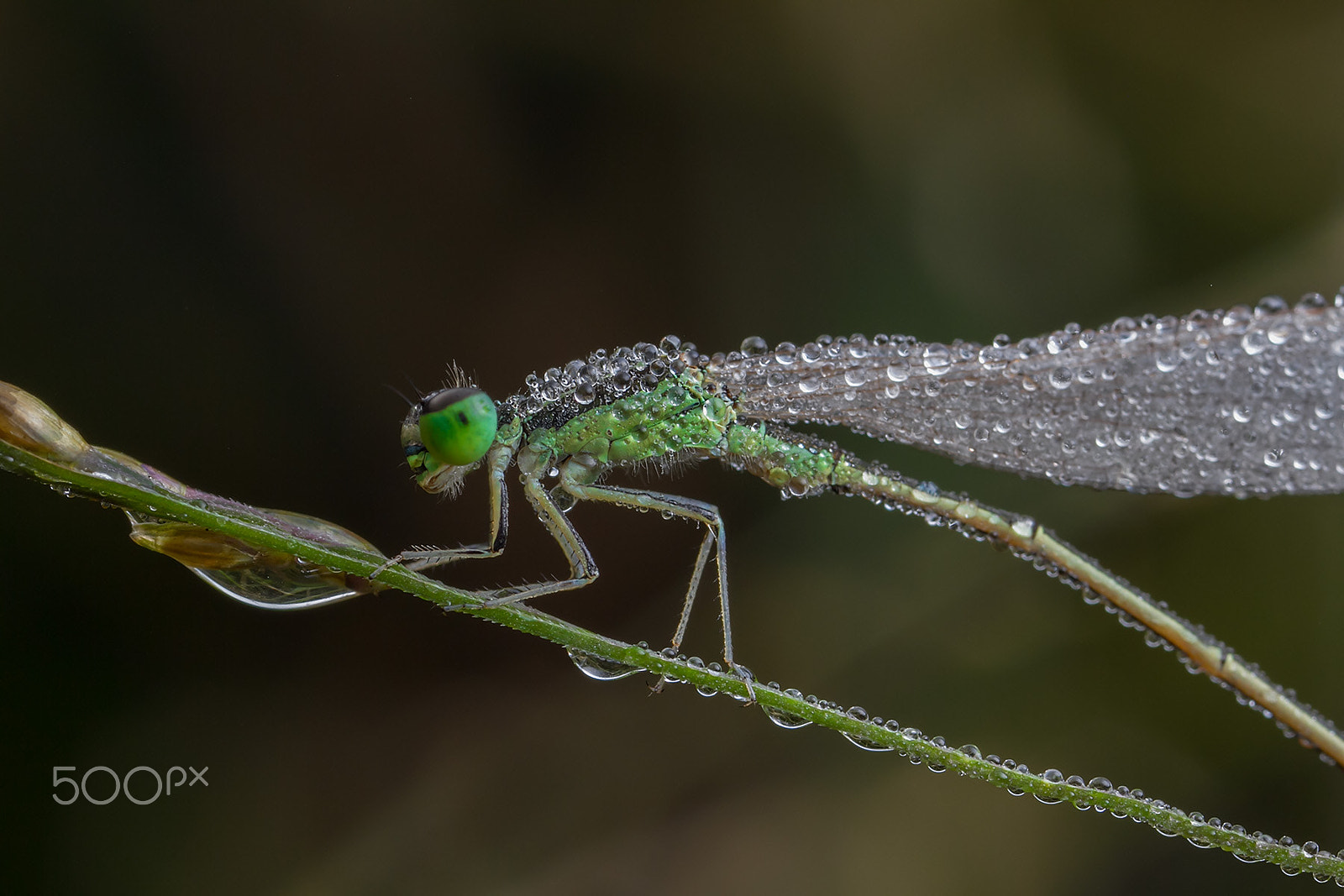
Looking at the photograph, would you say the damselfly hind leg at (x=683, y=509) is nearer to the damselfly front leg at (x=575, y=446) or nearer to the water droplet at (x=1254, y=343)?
the damselfly front leg at (x=575, y=446)

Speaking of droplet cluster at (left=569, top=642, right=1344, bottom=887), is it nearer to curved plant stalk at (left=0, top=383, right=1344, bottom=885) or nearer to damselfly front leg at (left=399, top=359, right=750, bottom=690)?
curved plant stalk at (left=0, top=383, right=1344, bottom=885)

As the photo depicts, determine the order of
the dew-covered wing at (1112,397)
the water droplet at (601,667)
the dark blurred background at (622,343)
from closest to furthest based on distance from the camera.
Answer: the water droplet at (601,667)
the dark blurred background at (622,343)
the dew-covered wing at (1112,397)

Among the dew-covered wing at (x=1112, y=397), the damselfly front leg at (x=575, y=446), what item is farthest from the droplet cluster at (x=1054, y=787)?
the dew-covered wing at (x=1112, y=397)

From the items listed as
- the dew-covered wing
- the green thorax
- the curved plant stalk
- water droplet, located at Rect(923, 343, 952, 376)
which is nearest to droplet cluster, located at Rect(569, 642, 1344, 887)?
the curved plant stalk

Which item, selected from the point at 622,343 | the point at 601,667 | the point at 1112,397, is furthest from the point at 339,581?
the point at 1112,397

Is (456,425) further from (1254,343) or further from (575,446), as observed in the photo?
(1254,343)

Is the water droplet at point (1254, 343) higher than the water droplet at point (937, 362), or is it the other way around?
the water droplet at point (1254, 343)
